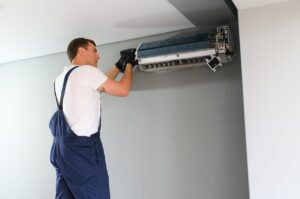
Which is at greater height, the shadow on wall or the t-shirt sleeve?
the shadow on wall

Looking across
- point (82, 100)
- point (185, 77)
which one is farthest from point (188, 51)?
point (82, 100)

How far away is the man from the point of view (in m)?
1.95

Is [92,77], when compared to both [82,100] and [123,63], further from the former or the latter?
[123,63]

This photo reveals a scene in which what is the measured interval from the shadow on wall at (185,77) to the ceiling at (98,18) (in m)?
0.32

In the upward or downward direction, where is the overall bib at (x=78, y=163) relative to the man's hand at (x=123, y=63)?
downward

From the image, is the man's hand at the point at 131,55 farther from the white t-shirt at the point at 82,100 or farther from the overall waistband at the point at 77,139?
the overall waistband at the point at 77,139

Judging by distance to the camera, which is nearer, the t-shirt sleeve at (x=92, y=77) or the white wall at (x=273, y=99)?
the white wall at (x=273, y=99)

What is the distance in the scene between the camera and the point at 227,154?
2.36m

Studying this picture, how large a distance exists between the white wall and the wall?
1.38ft

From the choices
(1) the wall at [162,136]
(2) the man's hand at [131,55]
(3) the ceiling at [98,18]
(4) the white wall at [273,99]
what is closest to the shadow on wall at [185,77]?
(1) the wall at [162,136]

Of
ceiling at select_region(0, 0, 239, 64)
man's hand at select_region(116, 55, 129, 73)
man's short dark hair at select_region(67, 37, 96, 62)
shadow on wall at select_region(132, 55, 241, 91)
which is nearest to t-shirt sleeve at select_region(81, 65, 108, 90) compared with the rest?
man's short dark hair at select_region(67, 37, 96, 62)

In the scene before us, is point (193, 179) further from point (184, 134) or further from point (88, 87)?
point (88, 87)

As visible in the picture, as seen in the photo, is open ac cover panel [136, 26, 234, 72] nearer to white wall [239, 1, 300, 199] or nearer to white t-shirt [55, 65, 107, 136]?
white wall [239, 1, 300, 199]

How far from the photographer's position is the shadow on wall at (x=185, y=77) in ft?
7.88
